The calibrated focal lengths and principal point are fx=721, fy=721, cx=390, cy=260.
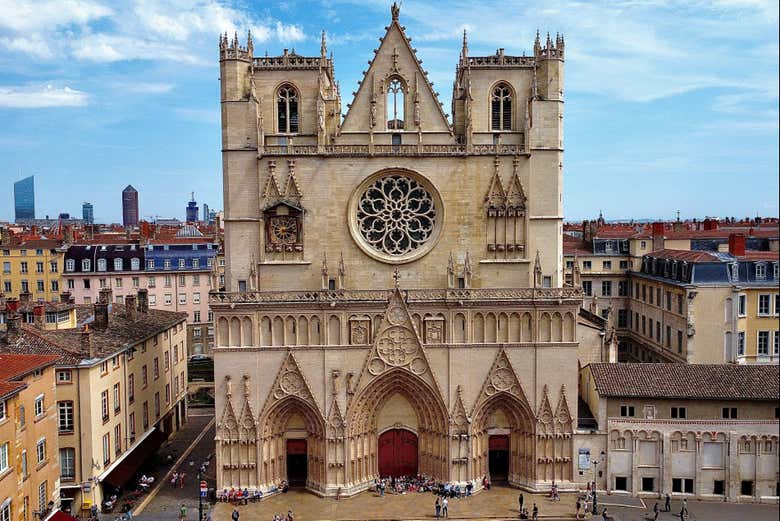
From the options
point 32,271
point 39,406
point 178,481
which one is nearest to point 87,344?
point 39,406

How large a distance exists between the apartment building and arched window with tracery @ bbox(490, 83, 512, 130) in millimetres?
27606

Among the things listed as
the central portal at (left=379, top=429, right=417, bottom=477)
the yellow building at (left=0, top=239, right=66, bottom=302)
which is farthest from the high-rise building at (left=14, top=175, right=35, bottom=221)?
the central portal at (left=379, top=429, right=417, bottom=477)

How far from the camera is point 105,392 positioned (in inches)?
1692

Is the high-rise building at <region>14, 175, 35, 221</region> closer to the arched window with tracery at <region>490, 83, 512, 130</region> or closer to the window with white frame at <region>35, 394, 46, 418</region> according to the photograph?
the window with white frame at <region>35, 394, 46, 418</region>

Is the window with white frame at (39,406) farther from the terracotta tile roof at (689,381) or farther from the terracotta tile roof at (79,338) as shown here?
the terracotta tile roof at (689,381)

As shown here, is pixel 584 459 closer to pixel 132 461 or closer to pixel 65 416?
pixel 132 461

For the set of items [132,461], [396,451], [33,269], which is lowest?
[132,461]

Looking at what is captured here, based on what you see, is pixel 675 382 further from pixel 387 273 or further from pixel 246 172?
pixel 246 172

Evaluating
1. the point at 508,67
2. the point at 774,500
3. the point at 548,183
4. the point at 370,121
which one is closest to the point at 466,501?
the point at 774,500

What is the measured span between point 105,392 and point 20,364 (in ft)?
27.5

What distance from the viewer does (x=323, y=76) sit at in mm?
45969

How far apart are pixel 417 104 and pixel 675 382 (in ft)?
75.4

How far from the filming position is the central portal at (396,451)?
45.1 meters

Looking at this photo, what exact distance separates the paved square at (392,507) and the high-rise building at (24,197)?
1072 inches
